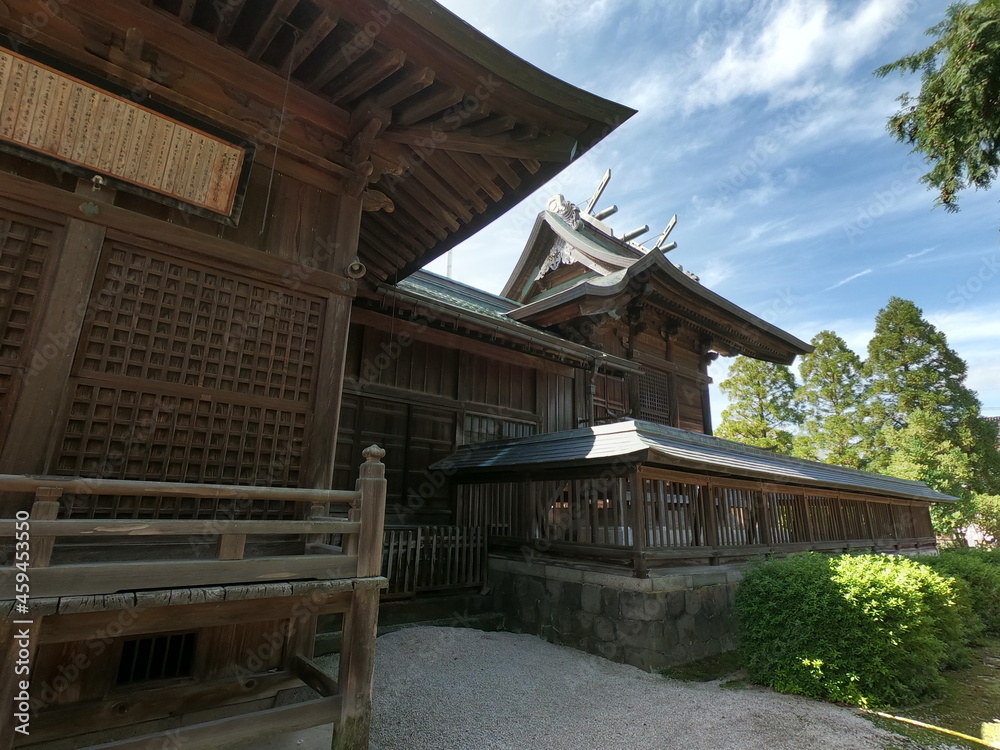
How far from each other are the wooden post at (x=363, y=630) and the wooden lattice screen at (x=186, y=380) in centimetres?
104

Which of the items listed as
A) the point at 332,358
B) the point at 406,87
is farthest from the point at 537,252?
the point at 332,358

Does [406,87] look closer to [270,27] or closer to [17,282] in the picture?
[270,27]

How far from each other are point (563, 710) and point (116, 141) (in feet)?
21.2

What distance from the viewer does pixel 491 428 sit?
10445mm

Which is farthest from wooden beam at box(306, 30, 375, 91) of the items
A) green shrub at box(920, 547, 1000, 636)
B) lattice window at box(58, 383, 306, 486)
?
green shrub at box(920, 547, 1000, 636)

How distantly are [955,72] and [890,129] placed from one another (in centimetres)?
113

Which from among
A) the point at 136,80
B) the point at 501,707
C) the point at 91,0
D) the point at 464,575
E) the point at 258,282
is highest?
the point at 91,0

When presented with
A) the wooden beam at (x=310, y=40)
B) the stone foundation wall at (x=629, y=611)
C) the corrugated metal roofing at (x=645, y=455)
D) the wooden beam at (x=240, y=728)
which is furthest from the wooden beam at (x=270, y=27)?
the stone foundation wall at (x=629, y=611)

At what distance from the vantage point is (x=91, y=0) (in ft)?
12.4

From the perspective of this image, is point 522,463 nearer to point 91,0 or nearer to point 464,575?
point 464,575

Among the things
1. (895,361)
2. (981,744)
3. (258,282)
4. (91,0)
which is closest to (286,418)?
(258,282)

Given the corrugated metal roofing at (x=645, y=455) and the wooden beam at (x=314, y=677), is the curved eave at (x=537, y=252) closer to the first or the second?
the corrugated metal roofing at (x=645, y=455)

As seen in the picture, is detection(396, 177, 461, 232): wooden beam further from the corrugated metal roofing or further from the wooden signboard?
the corrugated metal roofing

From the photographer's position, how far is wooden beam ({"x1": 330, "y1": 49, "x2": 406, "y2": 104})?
163 inches
